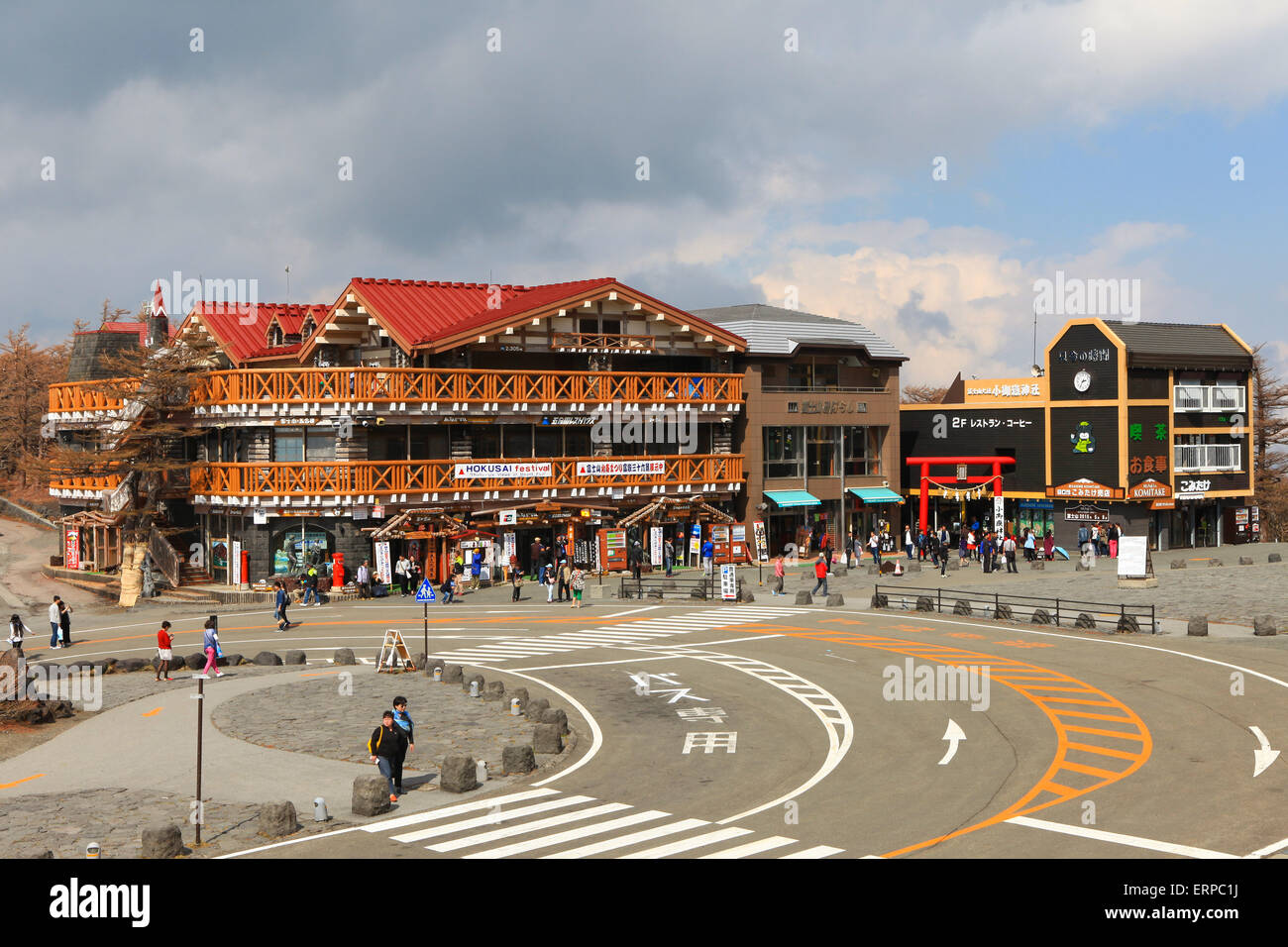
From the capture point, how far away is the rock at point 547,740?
2438 cm

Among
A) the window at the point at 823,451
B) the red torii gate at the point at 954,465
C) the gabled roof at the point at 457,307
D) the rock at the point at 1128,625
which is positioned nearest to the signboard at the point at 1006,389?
the red torii gate at the point at 954,465

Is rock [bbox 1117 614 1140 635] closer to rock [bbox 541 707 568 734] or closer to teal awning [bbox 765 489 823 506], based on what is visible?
rock [bbox 541 707 568 734]

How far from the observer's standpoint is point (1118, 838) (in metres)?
17.5

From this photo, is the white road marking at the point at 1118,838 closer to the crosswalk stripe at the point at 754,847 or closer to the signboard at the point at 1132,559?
the crosswalk stripe at the point at 754,847

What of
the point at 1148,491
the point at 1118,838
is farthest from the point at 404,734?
the point at 1148,491

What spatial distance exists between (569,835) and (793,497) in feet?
157

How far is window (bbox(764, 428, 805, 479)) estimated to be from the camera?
216 ft

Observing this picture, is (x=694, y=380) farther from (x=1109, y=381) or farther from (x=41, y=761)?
(x=41, y=761)

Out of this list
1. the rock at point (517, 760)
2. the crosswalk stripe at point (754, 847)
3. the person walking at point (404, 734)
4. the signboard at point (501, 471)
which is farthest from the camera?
the signboard at point (501, 471)

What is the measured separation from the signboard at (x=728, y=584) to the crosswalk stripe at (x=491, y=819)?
28.4m

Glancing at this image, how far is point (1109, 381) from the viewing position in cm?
6775

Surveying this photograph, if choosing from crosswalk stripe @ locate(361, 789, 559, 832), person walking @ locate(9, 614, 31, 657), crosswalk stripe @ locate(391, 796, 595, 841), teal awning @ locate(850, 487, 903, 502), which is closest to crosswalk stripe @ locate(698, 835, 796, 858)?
crosswalk stripe @ locate(391, 796, 595, 841)
